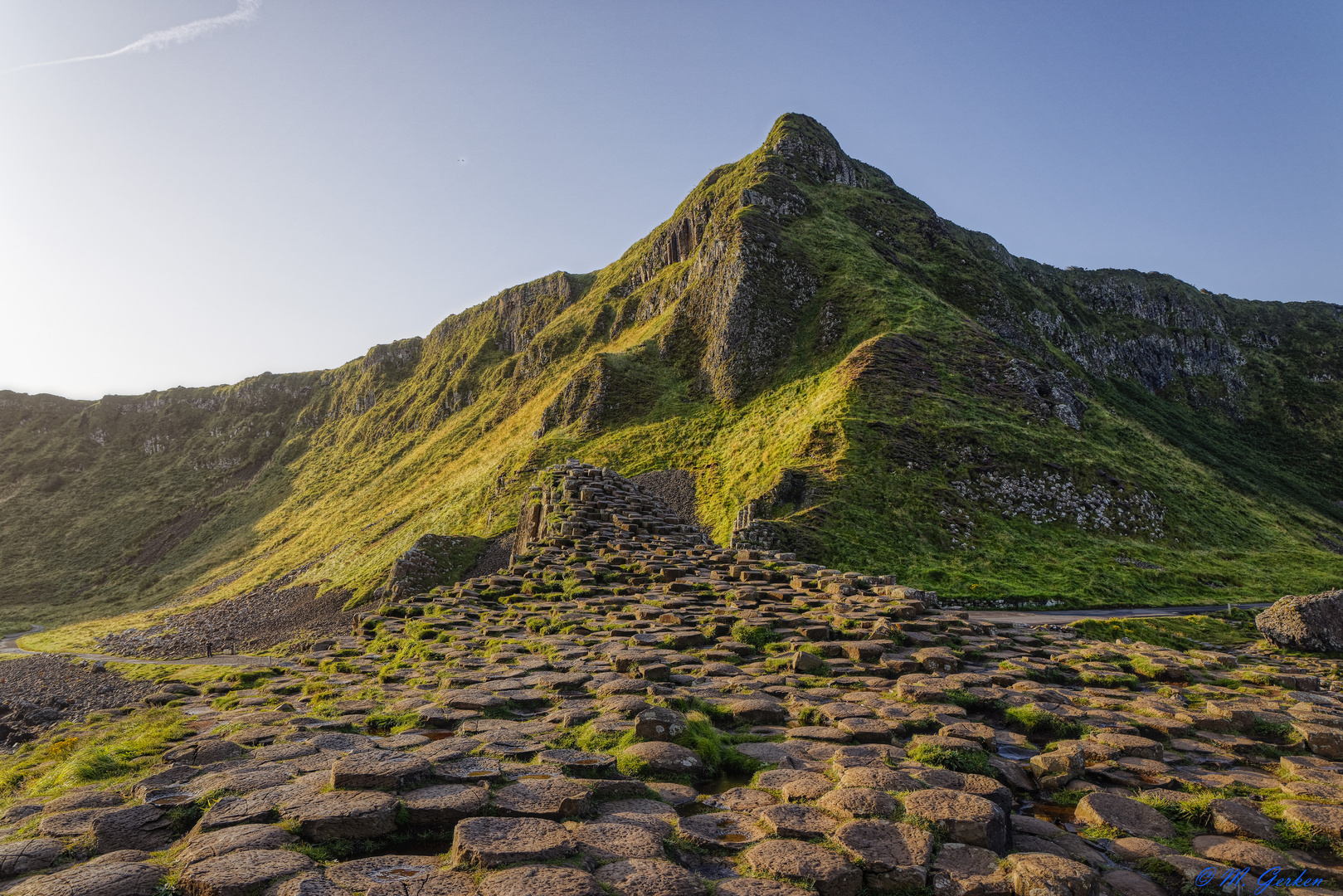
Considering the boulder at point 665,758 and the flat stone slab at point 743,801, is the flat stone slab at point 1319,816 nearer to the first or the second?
the flat stone slab at point 743,801

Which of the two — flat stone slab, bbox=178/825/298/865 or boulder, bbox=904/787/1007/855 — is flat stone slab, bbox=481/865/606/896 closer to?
flat stone slab, bbox=178/825/298/865

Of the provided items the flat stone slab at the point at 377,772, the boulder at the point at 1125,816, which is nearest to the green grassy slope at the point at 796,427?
the boulder at the point at 1125,816

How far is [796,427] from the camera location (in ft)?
154

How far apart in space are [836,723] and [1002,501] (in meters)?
Result: 34.7

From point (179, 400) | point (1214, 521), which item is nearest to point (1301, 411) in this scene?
point (1214, 521)

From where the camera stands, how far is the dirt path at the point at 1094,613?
76.5ft

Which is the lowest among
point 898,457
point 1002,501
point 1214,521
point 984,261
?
point 1214,521

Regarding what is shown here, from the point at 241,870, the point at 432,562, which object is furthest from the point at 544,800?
the point at 432,562

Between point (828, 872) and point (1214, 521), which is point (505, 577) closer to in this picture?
point (828, 872)

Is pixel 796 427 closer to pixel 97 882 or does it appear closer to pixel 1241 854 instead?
pixel 1241 854

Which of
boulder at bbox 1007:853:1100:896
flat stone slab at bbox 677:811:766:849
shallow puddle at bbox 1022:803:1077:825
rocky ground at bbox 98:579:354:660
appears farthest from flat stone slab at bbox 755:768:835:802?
rocky ground at bbox 98:579:354:660

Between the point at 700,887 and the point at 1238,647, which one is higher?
the point at 700,887

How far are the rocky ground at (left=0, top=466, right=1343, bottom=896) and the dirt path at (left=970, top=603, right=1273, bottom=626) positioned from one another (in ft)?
38.0

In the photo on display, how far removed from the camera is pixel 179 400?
167625 millimetres
